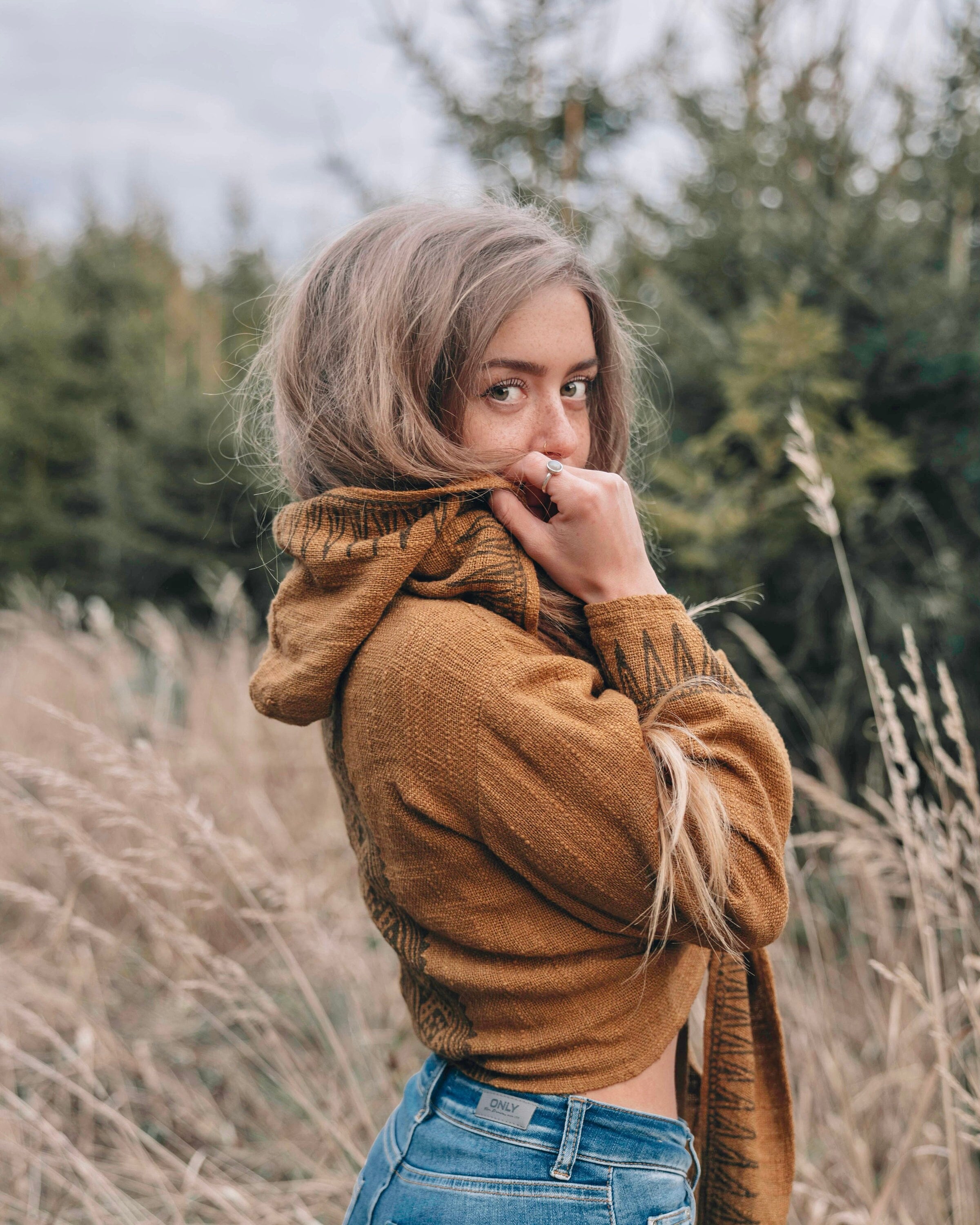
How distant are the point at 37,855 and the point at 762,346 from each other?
11.2 feet

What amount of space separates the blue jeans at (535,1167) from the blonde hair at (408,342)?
25cm

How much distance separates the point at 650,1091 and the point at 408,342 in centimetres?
102

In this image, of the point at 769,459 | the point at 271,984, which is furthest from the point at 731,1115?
the point at 769,459

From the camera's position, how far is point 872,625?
339cm

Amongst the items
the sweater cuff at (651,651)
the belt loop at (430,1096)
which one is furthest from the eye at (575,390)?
the belt loop at (430,1096)

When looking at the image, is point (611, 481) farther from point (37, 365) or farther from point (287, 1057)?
point (37, 365)

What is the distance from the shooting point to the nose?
1250mm

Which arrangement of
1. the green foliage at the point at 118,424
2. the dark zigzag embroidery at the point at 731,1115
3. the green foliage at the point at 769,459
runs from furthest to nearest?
the green foliage at the point at 118,424
the green foliage at the point at 769,459
the dark zigzag embroidery at the point at 731,1115

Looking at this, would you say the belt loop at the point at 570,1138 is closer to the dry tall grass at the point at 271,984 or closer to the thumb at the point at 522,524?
the dry tall grass at the point at 271,984

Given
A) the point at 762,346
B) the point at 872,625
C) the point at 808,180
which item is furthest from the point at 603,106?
the point at 872,625

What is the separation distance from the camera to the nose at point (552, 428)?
125 centimetres

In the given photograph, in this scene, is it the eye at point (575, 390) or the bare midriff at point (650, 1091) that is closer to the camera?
the bare midriff at point (650, 1091)

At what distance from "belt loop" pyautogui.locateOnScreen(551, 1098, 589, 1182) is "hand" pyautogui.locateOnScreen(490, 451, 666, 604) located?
602 mm

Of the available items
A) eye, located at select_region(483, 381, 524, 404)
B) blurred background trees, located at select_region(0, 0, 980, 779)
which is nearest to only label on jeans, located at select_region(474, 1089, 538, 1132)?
eye, located at select_region(483, 381, 524, 404)
